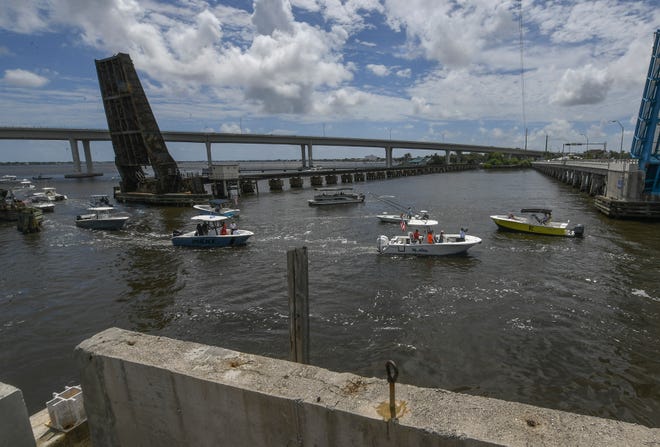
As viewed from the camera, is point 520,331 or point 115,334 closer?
point 115,334

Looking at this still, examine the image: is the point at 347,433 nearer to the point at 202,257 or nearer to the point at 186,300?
the point at 186,300

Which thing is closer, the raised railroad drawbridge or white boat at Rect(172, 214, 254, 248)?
white boat at Rect(172, 214, 254, 248)

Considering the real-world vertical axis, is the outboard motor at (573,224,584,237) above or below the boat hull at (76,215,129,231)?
below

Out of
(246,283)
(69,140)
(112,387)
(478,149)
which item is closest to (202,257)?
(246,283)

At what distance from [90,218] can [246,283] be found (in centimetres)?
2773

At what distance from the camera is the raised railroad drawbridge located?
51.3 metres

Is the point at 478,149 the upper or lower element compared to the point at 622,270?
upper

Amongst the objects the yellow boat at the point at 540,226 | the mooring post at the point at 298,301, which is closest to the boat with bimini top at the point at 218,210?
the yellow boat at the point at 540,226

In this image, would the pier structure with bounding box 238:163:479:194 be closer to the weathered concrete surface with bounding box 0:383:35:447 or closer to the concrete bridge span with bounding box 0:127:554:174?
the concrete bridge span with bounding box 0:127:554:174

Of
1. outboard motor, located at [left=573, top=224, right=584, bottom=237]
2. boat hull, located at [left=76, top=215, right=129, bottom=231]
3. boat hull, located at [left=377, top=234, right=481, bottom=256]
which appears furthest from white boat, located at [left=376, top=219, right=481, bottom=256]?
boat hull, located at [left=76, top=215, right=129, bottom=231]

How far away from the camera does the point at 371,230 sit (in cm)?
3622

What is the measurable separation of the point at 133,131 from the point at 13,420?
58222 mm

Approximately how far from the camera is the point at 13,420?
4.45 meters

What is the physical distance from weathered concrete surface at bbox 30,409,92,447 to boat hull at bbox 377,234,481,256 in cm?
2192
